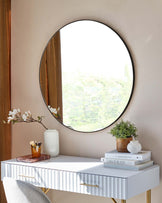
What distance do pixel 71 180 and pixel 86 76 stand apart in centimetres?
88

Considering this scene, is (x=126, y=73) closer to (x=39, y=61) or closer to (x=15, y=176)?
(x=39, y=61)

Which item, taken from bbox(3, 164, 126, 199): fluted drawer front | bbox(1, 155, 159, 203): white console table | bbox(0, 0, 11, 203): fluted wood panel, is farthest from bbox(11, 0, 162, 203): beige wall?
bbox(3, 164, 126, 199): fluted drawer front

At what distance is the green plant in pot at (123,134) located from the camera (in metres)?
2.76

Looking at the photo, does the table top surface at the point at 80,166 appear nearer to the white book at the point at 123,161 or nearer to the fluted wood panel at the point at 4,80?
the white book at the point at 123,161

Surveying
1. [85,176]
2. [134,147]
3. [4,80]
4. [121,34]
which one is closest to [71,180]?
[85,176]

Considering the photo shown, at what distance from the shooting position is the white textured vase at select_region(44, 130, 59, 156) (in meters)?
3.14

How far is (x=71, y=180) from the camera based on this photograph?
2660 mm

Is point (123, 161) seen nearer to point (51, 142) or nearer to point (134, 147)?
point (134, 147)

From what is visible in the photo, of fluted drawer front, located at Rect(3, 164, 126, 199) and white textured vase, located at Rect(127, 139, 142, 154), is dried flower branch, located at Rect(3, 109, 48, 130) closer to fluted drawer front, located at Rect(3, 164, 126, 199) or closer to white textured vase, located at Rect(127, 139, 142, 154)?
fluted drawer front, located at Rect(3, 164, 126, 199)

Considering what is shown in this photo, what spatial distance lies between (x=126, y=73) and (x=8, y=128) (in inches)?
50.2

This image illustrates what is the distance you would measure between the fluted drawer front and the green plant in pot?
342 mm

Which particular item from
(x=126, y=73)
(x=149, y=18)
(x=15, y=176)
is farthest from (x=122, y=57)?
(x=15, y=176)

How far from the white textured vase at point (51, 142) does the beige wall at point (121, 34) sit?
12 centimetres

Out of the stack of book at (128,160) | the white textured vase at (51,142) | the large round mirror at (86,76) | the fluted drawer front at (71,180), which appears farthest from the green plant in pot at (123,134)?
the white textured vase at (51,142)
